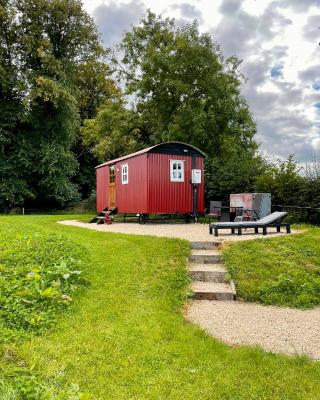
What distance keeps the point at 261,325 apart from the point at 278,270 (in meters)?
1.82

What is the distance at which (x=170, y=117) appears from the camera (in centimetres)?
1991

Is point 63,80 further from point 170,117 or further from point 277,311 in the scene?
point 277,311

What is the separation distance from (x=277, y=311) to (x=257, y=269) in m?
1.19

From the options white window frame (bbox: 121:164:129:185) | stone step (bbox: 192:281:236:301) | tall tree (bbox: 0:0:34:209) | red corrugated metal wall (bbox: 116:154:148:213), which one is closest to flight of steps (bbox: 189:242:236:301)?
stone step (bbox: 192:281:236:301)

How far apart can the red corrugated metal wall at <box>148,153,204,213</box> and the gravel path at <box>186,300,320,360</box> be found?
780cm

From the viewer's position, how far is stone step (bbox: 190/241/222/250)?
763 cm

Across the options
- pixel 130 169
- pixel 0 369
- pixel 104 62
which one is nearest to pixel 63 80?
pixel 104 62

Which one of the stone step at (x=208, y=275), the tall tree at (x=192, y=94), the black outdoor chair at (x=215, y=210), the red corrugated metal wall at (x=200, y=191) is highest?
the tall tree at (x=192, y=94)

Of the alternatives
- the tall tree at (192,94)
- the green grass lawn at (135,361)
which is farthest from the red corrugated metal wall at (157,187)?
the green grass lawn at (135,361)

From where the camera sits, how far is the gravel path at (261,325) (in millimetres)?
4102

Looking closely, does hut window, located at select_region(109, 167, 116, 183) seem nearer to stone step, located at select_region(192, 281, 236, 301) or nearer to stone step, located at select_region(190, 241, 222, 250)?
stone step, located at select_region(190, 241, 222, 250)

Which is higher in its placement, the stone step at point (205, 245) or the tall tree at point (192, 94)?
the tall tree at point (192, 94)

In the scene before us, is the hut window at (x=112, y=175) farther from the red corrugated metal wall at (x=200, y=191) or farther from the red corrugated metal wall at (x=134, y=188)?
the red corrugated metal wall at (x=200, y=191)

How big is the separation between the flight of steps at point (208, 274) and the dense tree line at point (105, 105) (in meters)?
10.7
